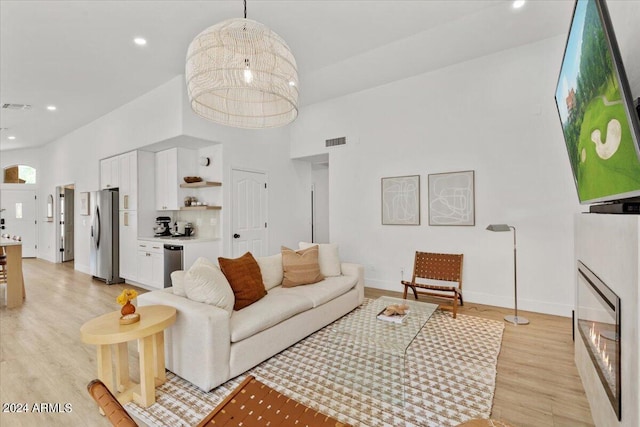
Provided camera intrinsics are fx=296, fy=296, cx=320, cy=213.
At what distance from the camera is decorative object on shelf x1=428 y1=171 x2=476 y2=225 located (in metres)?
4.14

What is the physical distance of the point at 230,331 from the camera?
217 cm

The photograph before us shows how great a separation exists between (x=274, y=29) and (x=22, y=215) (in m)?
9.75

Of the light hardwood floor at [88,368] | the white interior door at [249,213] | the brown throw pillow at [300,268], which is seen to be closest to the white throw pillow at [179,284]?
the light hardwood floor at [88,368]

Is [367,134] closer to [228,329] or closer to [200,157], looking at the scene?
[200,157]

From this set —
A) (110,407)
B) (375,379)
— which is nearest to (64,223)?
(375,379)

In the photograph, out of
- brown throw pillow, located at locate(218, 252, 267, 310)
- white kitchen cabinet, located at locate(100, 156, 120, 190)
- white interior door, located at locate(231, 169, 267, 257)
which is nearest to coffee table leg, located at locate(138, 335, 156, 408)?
brown throw pillow, located at locate(218, 252, 267, 310)

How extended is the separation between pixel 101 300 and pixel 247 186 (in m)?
2.78

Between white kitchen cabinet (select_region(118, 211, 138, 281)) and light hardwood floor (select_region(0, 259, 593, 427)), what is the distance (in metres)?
1.11

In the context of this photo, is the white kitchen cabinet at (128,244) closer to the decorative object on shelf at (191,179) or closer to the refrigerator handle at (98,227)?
the refrigerator handle at (98,227)

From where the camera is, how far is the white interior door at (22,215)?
27.1ft

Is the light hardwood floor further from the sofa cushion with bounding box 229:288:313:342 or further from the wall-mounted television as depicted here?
the wall-mounted television

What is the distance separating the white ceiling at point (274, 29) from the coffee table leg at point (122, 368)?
307 centimetres

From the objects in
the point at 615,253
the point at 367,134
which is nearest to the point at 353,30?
the point at 367,134

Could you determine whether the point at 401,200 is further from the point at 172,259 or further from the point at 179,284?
the point at 172,259
